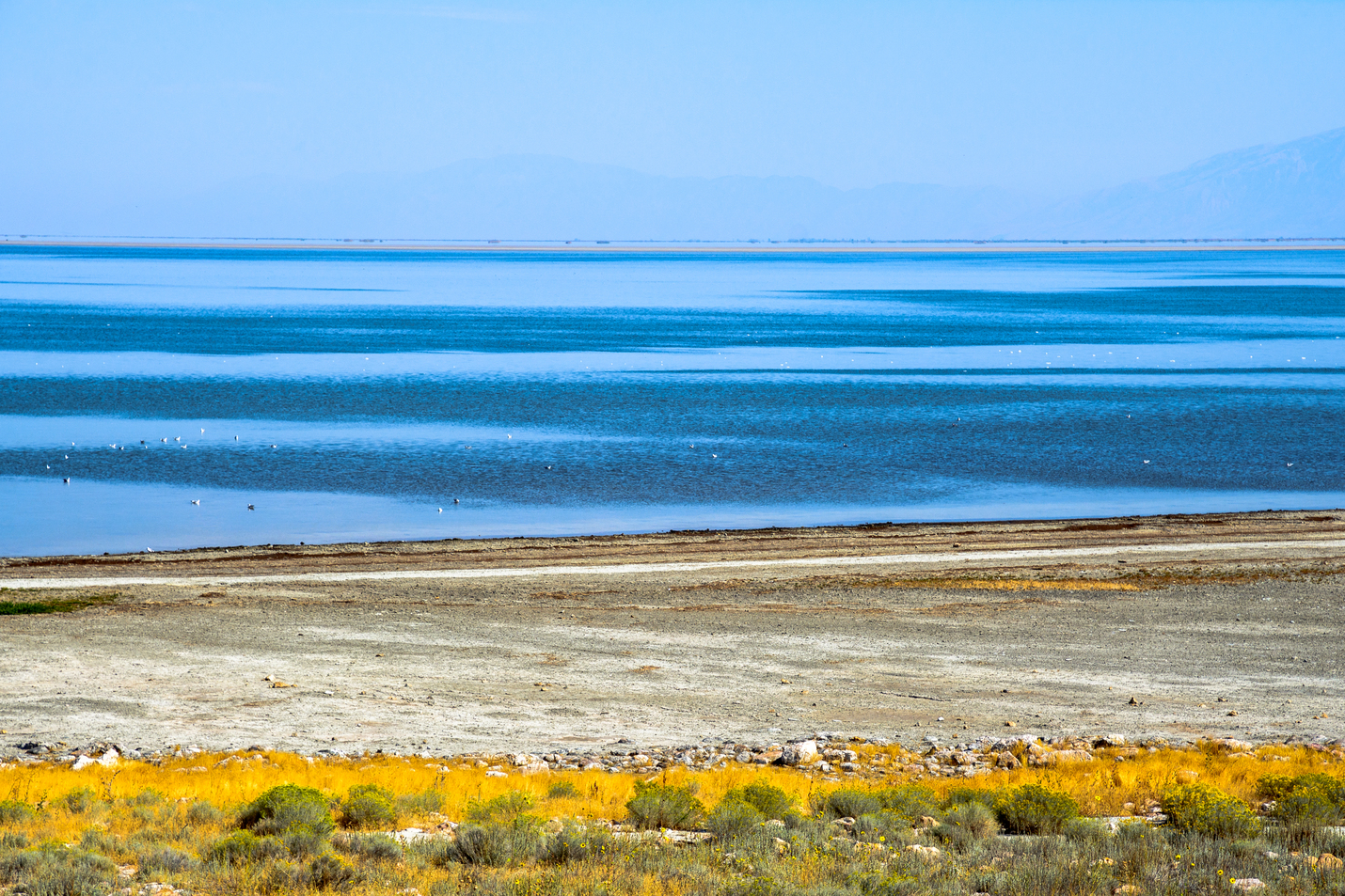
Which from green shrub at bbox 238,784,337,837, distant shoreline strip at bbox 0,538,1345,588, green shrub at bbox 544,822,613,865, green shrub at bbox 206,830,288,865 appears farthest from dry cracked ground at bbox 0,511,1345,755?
green shrub at bbox 206,830,288,865

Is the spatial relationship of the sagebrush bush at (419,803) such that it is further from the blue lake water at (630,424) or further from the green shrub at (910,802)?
the blue lake water at (630,424)

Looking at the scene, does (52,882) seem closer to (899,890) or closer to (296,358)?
(899,890)

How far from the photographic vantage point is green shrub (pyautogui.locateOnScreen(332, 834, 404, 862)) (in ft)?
32.3

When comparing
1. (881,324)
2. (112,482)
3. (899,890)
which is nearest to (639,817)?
(899,890)

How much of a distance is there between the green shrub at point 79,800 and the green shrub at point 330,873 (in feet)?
9.11

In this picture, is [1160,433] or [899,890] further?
[1160,433]

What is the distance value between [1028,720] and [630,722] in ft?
16.1

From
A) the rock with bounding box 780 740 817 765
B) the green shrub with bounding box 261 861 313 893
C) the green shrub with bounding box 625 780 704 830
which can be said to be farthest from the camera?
the rock with bounding box 780 740 817 765

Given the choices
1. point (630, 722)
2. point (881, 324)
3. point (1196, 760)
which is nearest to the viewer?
point (1196, 760)

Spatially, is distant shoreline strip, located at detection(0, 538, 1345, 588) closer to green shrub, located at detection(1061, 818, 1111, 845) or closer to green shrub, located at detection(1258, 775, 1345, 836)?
green shrub, located at detection(1258, 775, 1345, 836)

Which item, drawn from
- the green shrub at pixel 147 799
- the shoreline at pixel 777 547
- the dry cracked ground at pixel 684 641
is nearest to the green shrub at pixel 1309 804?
the dry cracked ground at pixel 684 641

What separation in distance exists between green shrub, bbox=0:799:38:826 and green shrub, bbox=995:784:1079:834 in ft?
26.6

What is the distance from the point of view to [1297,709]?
16.4 meters

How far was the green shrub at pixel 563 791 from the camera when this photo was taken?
11.9m
